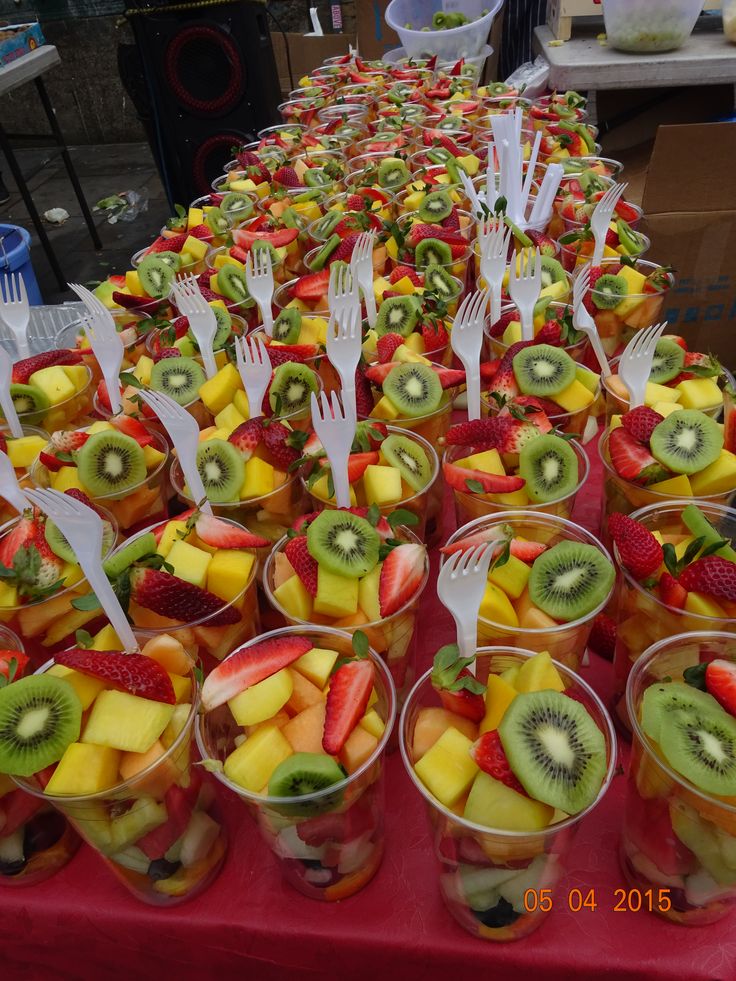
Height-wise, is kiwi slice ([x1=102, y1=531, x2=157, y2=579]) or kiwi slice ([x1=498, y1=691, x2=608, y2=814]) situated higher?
kiwi slice ([x1=102, y1=531, x2=157, y2=579])

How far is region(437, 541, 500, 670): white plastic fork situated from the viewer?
75cm

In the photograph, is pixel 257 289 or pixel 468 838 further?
pixel 257 289

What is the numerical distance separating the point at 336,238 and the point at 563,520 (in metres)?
1.13

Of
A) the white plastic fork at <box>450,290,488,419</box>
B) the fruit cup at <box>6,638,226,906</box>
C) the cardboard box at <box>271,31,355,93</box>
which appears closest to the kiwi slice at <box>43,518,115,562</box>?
the fruit cup at <box>6,638,226,906</box>

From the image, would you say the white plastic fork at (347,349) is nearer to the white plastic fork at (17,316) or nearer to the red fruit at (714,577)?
the red fruit at (714,577)

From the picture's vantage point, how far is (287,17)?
21.6 feet

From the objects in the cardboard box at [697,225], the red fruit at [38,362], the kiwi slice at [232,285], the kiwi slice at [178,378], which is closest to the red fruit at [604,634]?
the kiwi slice at [178,378]

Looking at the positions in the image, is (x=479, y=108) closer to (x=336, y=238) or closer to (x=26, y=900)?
(x=336, y=238)

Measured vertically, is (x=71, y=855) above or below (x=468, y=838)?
below

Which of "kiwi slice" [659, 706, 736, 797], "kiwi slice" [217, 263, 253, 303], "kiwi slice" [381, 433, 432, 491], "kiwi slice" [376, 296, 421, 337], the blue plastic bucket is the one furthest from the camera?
the blue plastic bucket

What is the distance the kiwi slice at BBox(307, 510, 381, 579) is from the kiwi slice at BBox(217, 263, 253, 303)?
0.90m

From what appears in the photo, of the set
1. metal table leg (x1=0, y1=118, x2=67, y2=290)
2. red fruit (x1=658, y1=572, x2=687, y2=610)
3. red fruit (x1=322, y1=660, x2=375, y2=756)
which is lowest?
metal table leg (x1=0, y1=118, x2=67, y2=290)

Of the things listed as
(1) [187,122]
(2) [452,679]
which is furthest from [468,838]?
(1) [187,122]

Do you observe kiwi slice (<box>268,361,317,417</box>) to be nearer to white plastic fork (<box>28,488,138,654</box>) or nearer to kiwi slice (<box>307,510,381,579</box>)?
kiwi slice (<box>307,510,381,579</box>)
